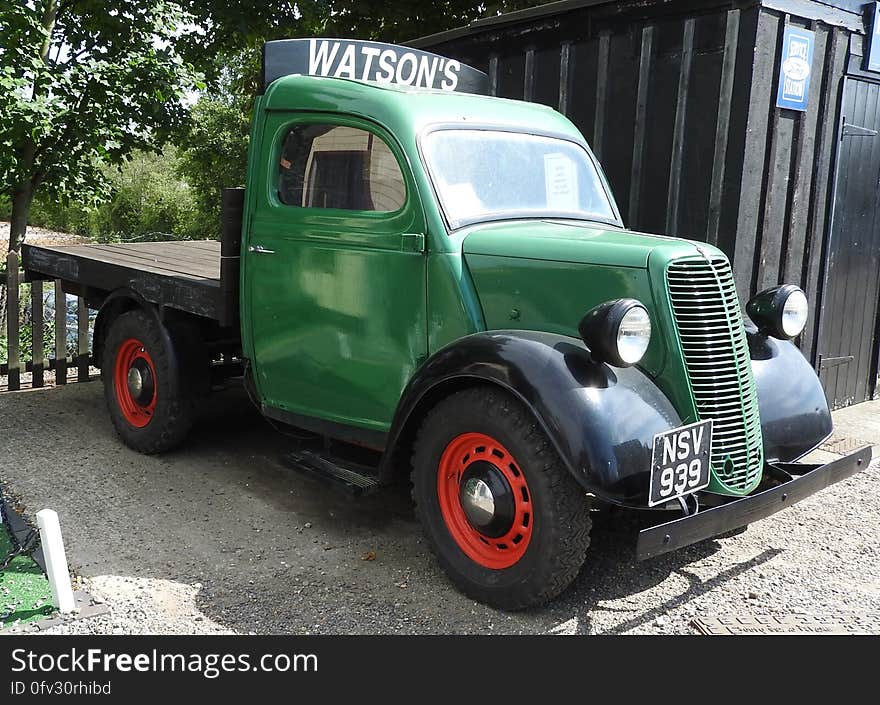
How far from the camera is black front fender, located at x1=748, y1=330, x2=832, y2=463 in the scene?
12.6 ft

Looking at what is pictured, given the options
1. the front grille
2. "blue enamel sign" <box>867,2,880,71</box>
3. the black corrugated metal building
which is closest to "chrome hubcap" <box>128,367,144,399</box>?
the front grille

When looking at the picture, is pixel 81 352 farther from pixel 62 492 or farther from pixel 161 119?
pixel 62 492

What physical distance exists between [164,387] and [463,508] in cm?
239

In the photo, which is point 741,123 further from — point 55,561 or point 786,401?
point 55,561

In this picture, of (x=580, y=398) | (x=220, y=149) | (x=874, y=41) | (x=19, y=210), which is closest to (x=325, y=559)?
(x=580, y=398)

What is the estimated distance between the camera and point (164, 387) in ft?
17.0

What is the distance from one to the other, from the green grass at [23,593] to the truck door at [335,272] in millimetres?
1431

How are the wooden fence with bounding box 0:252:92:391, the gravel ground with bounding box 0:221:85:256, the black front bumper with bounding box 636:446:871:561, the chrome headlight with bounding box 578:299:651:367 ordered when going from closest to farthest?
the black front bumper with bounding box 636:446:871:561 < the chrome headlight with bounding box 578:299:651:367 < the wooden fence with bounding box 0:252:92:391 < the gravel ground with bounding box 0:221:85:256

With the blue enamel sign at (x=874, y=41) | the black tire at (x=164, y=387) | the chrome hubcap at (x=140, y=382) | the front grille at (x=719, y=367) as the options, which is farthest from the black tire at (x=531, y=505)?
the blue enamel sign at (x=874, y=41)

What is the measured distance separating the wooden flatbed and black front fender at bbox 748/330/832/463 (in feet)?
8.95

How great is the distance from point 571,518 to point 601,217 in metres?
1.82

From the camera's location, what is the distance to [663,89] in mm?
5992

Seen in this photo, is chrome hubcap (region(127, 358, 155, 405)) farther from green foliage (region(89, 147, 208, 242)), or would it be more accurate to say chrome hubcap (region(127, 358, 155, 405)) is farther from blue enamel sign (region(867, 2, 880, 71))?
green foliage (region(89, 147, 208, 242))

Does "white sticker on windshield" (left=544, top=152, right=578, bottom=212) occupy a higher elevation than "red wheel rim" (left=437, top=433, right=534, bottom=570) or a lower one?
higher
